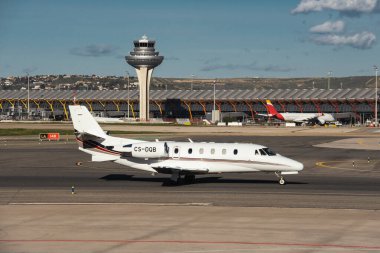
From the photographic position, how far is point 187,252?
72.3ft

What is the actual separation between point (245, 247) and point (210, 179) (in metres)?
21.3

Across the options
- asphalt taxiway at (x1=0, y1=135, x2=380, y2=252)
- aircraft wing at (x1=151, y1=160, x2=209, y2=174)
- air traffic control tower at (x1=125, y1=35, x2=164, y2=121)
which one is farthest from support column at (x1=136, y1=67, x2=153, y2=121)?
aircraft wing at (x1=151, y1=160, x2=209, y2=174)

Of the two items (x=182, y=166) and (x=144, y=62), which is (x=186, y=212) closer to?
(x=182, y=166)

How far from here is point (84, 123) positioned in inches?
1686

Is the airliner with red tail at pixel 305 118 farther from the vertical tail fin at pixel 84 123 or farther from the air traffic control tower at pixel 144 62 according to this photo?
the vertical tail fin at pixel 84 123

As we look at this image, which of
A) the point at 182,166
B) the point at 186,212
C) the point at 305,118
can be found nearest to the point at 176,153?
the point at 182,166

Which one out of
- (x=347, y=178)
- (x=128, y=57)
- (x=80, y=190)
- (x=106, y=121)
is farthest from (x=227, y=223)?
(x=128, y=57)

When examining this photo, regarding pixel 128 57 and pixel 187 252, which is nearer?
pixel 187 252

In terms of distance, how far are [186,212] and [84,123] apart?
15.0 m

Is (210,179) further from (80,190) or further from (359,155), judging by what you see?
(359,155)

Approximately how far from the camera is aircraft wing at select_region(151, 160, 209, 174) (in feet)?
132

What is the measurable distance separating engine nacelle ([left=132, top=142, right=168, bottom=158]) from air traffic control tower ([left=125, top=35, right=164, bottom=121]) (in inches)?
5987

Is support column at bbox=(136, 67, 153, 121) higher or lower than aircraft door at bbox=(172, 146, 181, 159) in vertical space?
higher

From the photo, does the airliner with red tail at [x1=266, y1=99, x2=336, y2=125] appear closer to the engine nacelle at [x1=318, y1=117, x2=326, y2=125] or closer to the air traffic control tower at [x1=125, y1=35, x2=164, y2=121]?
the engine nacelle at [x1=318, y1=117, x2=326, y2=125]
